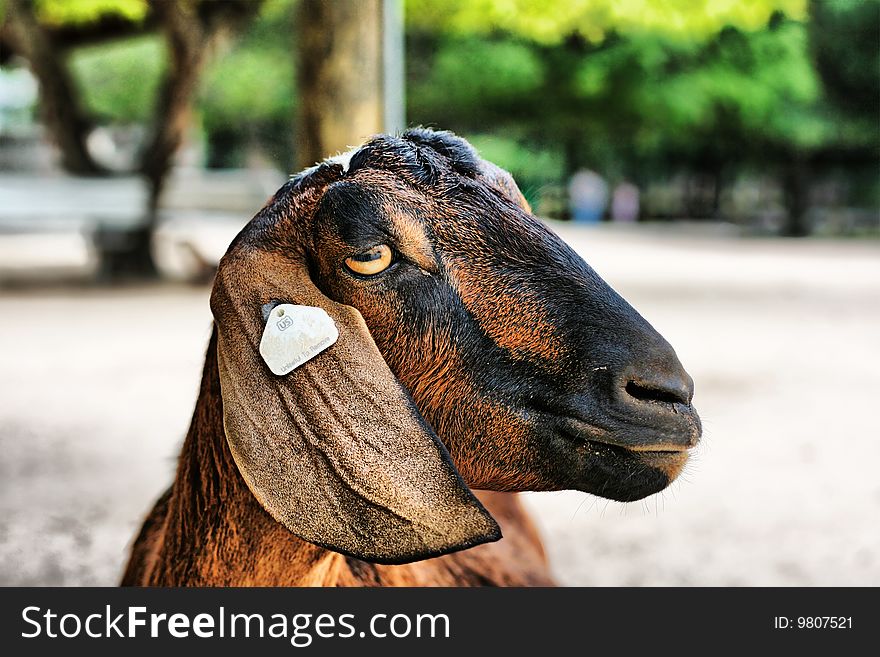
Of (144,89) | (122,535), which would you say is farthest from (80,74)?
(122,535)

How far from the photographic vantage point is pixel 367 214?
163 centimetres

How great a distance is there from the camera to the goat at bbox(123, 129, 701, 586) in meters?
1.59

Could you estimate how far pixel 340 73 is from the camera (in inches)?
163

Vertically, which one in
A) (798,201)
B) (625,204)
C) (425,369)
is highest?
(425,369)

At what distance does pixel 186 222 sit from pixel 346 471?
2643 cm

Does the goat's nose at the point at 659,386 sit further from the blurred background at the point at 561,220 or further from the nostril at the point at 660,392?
the blurred background at the point at 561,220

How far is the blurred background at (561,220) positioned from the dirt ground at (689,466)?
36mm

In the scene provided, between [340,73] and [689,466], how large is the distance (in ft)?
9.14

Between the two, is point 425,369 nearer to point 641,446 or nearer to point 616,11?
point 641,446

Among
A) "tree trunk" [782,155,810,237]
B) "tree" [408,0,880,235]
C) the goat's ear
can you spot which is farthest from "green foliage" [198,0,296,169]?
the goat's ear

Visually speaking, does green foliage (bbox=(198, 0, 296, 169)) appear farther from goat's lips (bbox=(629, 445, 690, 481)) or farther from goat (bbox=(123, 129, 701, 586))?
goat's lips (bbox=(629, 445, 690, 481))

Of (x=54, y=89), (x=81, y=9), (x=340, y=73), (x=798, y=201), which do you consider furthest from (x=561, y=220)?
(x=798, y=201)

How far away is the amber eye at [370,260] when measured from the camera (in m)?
1.64

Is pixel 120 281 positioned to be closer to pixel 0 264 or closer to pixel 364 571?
pixel 0 264
